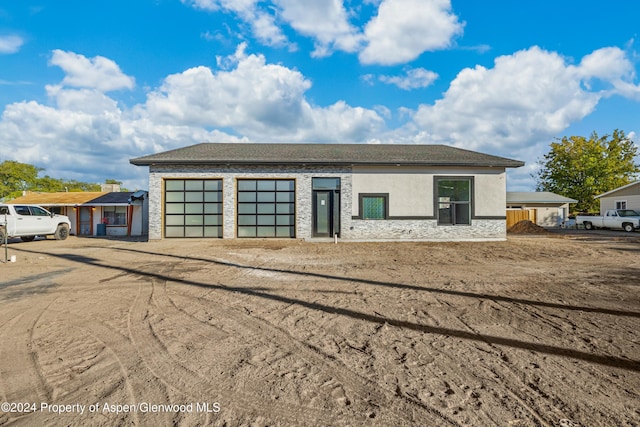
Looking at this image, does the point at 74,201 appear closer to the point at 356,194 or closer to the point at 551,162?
the point at 356,194

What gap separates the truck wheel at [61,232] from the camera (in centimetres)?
1672

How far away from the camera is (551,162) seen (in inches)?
1582

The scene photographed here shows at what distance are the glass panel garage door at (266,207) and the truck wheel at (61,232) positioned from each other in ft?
31.3

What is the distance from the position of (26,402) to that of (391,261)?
8.41 meters

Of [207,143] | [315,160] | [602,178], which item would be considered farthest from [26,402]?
[602,178]

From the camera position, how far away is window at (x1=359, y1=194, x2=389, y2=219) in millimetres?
15680

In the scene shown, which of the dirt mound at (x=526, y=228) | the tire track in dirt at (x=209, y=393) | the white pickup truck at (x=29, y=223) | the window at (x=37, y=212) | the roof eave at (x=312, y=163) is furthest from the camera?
the dirt mound at (x=526, y=228)

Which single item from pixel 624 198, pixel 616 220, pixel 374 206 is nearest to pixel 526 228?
pixel 616 220

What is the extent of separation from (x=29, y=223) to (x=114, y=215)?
7.36m

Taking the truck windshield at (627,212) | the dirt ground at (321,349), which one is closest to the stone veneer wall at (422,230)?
the dirt ground at (321,349)

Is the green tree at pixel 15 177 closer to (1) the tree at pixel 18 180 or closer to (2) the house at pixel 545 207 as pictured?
(1) the tree at pixel 18 180

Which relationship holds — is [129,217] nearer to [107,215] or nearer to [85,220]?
[107,215]

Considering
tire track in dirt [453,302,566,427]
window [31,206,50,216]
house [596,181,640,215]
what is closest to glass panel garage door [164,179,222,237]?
window [31,206,50,216]

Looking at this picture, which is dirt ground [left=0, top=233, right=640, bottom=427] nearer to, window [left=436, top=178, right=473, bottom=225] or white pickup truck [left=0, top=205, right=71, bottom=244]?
window [left=436, top=178, right=473, bottom=225]
